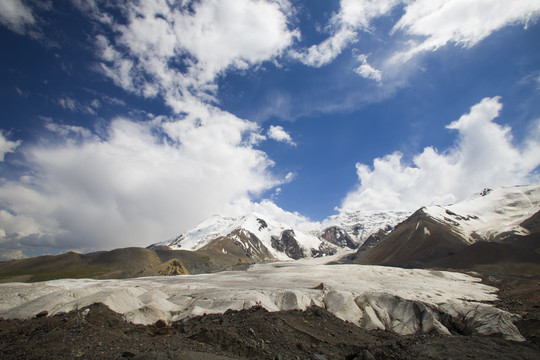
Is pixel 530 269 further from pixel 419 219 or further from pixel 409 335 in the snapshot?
pixel 409 335

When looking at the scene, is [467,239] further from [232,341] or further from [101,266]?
[101,266]

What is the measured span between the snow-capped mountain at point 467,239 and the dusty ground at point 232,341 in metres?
105

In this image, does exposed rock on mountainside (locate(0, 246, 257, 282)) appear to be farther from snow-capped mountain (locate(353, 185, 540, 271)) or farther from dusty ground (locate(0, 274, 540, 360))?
snow-capped mountain (locate(353, 185, 540, 271))

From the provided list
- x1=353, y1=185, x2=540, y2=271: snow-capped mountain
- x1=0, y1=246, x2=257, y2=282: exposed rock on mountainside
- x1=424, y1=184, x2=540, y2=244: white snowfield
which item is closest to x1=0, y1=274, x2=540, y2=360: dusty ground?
x1=0, y1=246, x2=257, y2=282: exposed rock on mountainside

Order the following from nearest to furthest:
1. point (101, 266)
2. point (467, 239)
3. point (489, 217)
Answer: point (101, 266) → point (467, 239) → point (489, 217)

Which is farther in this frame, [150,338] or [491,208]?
[491,208]

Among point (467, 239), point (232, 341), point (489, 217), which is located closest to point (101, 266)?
point (232, 341)

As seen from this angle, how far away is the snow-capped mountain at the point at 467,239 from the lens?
323ft

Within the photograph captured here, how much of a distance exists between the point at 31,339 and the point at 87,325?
7.79 ft

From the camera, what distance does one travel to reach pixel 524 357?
12633 millimetres

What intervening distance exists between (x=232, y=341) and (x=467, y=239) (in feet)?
545

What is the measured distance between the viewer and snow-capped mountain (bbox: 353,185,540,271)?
9850cm

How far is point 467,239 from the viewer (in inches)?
5418

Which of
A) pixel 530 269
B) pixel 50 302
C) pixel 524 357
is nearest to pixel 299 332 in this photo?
pixel 524 357
